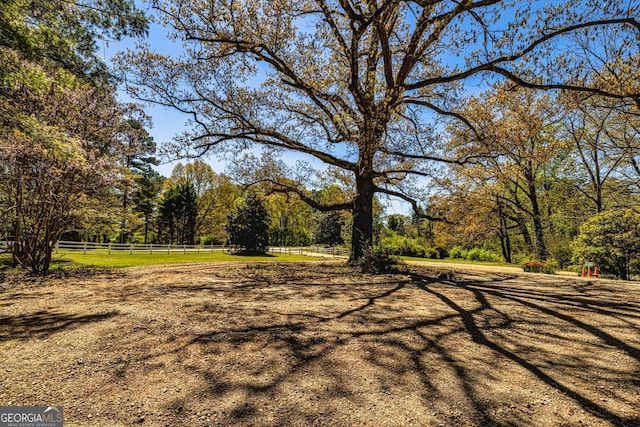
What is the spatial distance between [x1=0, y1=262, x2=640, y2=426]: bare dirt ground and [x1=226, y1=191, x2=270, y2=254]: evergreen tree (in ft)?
72.3

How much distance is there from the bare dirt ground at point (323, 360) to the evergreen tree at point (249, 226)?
22049 mm

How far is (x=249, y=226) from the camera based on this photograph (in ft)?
92.1

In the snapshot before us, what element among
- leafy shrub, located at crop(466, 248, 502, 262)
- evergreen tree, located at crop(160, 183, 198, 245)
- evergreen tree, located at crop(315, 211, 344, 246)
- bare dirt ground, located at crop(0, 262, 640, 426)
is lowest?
leafy shrub, located at crop(466, 248, 502, 262)

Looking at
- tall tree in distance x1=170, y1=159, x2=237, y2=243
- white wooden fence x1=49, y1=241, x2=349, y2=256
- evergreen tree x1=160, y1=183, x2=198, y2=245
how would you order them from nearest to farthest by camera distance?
white wooden fence x1=49, y1=241, x2=349, y2=256, evergreen tree x1=160, y1=183, x2=198, y2=245, tall tree in distance x1=170, y1=159, x2=237, y2=243

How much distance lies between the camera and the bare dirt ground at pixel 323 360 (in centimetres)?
230

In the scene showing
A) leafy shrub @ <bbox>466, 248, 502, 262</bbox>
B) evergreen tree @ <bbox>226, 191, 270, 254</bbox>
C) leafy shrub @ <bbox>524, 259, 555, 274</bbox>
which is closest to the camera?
leafy shrub @ <bbox>524, 259, 555, 274</bbox>

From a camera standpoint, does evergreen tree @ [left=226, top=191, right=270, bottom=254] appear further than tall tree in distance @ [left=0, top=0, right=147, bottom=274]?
Yes

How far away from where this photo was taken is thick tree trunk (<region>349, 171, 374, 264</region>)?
38.0ft

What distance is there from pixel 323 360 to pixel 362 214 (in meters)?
8.84

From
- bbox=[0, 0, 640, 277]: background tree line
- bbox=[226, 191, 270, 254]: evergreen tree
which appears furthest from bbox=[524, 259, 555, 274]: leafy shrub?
bbox=[226, 191, 270, 254]: evergreen tree

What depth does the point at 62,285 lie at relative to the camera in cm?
771

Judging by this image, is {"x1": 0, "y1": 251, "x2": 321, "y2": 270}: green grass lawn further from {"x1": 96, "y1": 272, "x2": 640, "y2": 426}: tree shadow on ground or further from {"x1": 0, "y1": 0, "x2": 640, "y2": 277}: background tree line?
{"x1": 96, "y1": 272, "x2": 640, "y2": 426}: tree shadow on ground

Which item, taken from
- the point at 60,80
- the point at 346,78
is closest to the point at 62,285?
the point at 60,80

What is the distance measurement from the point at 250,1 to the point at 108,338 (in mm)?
8292
